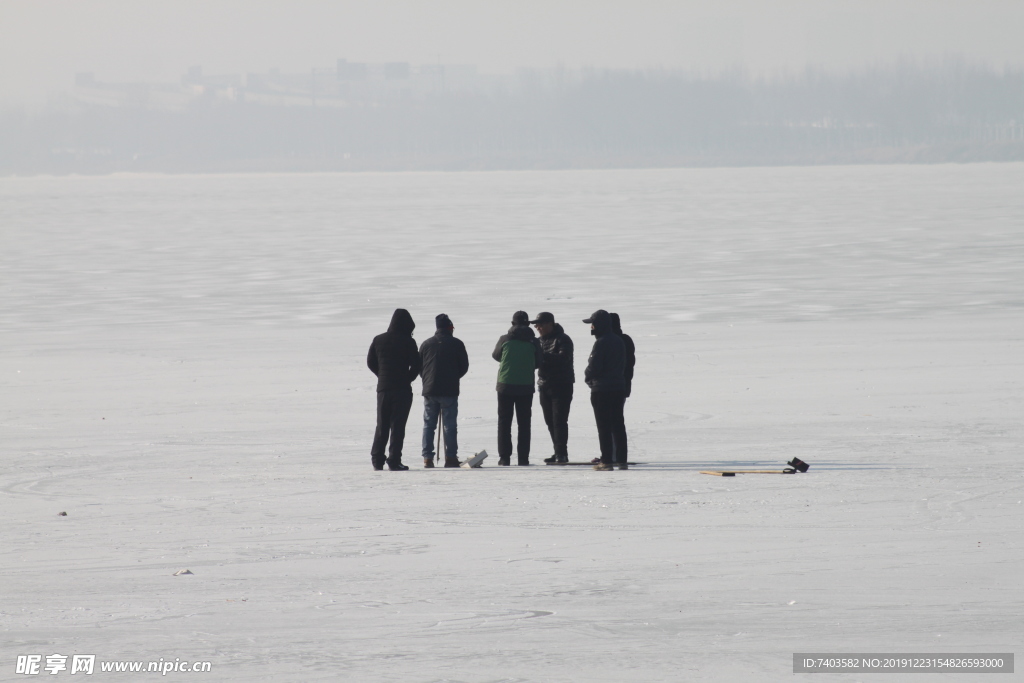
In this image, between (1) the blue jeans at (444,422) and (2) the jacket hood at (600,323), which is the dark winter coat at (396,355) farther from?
(2) the jacket hood at (600,323)

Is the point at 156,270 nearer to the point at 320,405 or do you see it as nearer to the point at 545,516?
the point at 320,405

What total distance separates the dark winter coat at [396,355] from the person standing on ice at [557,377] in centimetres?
101

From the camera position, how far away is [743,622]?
20.9ft

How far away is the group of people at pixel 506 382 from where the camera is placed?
10.4 m

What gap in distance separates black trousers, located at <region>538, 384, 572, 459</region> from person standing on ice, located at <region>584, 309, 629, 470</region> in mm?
426

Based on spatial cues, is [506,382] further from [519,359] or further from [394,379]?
[394,379]

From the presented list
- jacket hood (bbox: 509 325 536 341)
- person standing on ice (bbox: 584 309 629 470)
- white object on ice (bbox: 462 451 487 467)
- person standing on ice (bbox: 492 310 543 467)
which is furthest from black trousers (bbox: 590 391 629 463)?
white object on ice (bbox: 462 451 487 467)

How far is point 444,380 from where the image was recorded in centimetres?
1066

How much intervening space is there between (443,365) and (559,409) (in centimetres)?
102

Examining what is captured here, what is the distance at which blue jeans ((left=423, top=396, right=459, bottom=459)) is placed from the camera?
10.7m

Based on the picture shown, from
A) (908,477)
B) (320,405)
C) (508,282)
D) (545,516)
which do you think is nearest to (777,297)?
(508,282)

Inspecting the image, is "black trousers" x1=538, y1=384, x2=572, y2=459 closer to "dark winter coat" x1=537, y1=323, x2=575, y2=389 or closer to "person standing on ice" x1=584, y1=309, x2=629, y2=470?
"dark winter coat" x1=537, y1=323, x2=575, y2=389

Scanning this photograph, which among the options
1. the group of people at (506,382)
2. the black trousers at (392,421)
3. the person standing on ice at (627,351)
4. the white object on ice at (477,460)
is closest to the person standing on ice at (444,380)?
the group of people at (506,382)

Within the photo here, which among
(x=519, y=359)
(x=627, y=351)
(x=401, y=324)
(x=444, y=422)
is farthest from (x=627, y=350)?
(x=401, y=324)
